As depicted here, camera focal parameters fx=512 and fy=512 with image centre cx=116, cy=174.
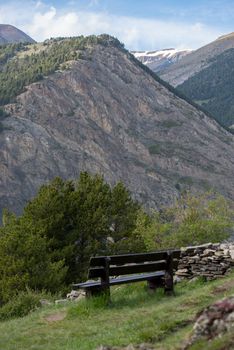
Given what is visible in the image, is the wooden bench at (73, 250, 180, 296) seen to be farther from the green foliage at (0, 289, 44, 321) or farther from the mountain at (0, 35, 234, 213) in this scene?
the mountain at (0, 35, 234, 213)

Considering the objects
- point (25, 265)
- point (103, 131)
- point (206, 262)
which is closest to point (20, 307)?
point (206, 262)

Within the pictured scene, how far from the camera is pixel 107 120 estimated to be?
148 m

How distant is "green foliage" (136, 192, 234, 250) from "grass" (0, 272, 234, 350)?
15.8m

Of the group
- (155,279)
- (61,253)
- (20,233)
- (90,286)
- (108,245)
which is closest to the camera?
(90,286)

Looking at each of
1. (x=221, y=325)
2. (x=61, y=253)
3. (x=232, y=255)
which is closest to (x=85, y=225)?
(x=61, y=253)

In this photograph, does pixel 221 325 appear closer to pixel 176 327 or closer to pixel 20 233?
pixel 176 327

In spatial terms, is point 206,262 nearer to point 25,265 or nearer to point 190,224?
point 25,265

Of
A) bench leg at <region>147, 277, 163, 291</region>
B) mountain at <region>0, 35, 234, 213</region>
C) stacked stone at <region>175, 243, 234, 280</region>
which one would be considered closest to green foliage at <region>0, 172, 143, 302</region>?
stacked stone at <region>175, 243, 234, 280</region>

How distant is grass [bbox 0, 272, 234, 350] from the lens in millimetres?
8453

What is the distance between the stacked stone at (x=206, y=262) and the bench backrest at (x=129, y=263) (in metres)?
1.35

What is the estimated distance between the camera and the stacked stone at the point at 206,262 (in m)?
14.4

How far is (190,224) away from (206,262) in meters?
15.9

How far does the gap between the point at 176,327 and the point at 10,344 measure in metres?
3.08

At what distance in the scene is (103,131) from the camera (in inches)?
5645
